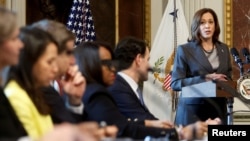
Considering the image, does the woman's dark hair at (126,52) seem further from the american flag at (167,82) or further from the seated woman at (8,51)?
the american flag at (167,82)

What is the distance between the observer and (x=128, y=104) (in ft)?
11.5

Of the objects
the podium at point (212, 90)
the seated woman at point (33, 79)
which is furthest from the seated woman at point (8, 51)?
the podium at point (212, 90)

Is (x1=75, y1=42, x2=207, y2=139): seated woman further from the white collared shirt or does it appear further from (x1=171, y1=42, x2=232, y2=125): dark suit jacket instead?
(x1=171, y1=42, x2=232, y2=125): dark suit jacket

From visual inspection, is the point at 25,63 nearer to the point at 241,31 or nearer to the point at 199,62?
the point at 199,62

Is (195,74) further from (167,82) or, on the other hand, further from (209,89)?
(167,82)

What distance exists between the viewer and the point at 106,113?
2.88 meters

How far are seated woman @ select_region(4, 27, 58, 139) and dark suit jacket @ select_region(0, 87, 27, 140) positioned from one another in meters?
0.10

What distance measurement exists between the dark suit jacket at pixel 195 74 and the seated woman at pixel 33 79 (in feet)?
5.87

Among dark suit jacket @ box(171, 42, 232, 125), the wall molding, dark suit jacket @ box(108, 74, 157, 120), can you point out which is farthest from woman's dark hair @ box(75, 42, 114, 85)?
the wall molding

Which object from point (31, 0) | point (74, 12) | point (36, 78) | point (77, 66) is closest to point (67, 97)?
point (77, 66)

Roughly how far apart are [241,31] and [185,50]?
280 centimetres

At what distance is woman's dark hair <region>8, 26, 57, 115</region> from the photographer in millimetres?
2266

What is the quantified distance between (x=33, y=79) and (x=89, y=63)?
74 centimetres

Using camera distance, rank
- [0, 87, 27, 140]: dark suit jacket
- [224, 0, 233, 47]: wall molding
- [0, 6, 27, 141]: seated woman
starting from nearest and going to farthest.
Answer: [0, 87, 27, 140]: dark suit jacket, [0, 6, 27, 141]: seated woman, [224, 0, 233, 47]: wall molding
